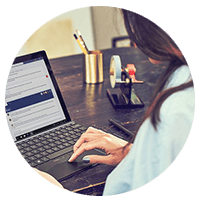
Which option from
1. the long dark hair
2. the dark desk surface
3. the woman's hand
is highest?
the long dark hair

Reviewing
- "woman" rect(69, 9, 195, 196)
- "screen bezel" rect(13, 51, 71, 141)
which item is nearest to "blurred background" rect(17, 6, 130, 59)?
"screen bezel" rect(13, 51, 71, 141)

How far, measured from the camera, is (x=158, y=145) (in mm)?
944

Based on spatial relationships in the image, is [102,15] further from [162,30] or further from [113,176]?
[113,176]

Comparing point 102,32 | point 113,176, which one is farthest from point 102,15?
point 113,176

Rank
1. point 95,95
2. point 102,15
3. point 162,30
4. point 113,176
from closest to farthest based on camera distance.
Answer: point 113,176 < point 162,30 < point 102,15 < point 95,95

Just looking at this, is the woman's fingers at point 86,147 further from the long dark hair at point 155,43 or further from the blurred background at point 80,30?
the blurred background at point 80,30

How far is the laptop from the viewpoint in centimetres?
100

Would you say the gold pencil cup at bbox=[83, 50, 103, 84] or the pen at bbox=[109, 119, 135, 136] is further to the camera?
the gold pencil cup at bbox=[83, 50, 103, 84]

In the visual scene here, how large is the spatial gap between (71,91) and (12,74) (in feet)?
1.30

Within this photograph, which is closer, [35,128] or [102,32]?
[35,128]

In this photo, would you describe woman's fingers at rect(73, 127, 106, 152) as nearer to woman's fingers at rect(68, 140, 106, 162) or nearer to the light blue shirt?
woman's fingers at rect(68, 140, 106, 162)

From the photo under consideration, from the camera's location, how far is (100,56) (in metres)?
1.42

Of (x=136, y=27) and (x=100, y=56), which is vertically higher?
(x=136, y=27)

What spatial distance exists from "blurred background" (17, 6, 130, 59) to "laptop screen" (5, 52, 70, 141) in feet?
0.21
